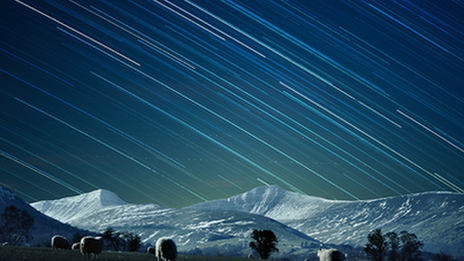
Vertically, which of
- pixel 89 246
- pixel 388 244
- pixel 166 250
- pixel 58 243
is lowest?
pixel 89 246

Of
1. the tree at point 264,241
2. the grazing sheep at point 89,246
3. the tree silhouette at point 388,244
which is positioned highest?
the tree silhouette at point 388,244

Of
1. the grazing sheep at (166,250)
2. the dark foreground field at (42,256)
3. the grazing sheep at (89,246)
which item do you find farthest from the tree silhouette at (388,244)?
the grazing sheep at (89,246)

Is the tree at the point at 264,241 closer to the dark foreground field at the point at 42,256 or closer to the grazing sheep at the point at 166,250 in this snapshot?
the dark foreground field at the point at 42,256

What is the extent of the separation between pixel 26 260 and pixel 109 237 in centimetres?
12249

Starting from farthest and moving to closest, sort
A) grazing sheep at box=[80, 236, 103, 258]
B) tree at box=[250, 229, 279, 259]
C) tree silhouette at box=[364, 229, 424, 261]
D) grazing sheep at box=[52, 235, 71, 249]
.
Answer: tree silhouette at box=[364, 229, 424, 261] < tree at box=[250, 229, 279, 259] < grazing sheep at box=[52, 235, 71, 249] < grazing sheep at box=[80, 236, 103, 258]

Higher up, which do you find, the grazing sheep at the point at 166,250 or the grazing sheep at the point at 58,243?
the grazing sheep at the point at 58,243

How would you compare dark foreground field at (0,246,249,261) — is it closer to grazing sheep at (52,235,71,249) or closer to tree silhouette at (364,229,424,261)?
grazing sheep at (52,235,71,249)

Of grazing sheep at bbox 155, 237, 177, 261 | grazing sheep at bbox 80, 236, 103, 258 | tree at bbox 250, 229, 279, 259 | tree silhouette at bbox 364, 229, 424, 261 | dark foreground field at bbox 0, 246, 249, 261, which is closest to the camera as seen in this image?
dark foreground field at bbox 0, 246, 249, 261

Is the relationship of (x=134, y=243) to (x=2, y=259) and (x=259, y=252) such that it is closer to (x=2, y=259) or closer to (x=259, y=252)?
(x=259, y=252)

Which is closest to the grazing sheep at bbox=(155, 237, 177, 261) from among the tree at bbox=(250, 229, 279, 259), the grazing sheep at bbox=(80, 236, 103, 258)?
the grazing sheep at bbox=(80, 236, 103, 258)

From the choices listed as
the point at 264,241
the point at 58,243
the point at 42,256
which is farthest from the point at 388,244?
Result: the point at 42,256

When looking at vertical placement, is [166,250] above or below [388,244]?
below

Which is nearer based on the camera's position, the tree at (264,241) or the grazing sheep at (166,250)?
the grazing sheep at (166,250)

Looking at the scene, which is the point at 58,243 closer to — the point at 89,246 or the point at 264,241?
the point at 89,246
